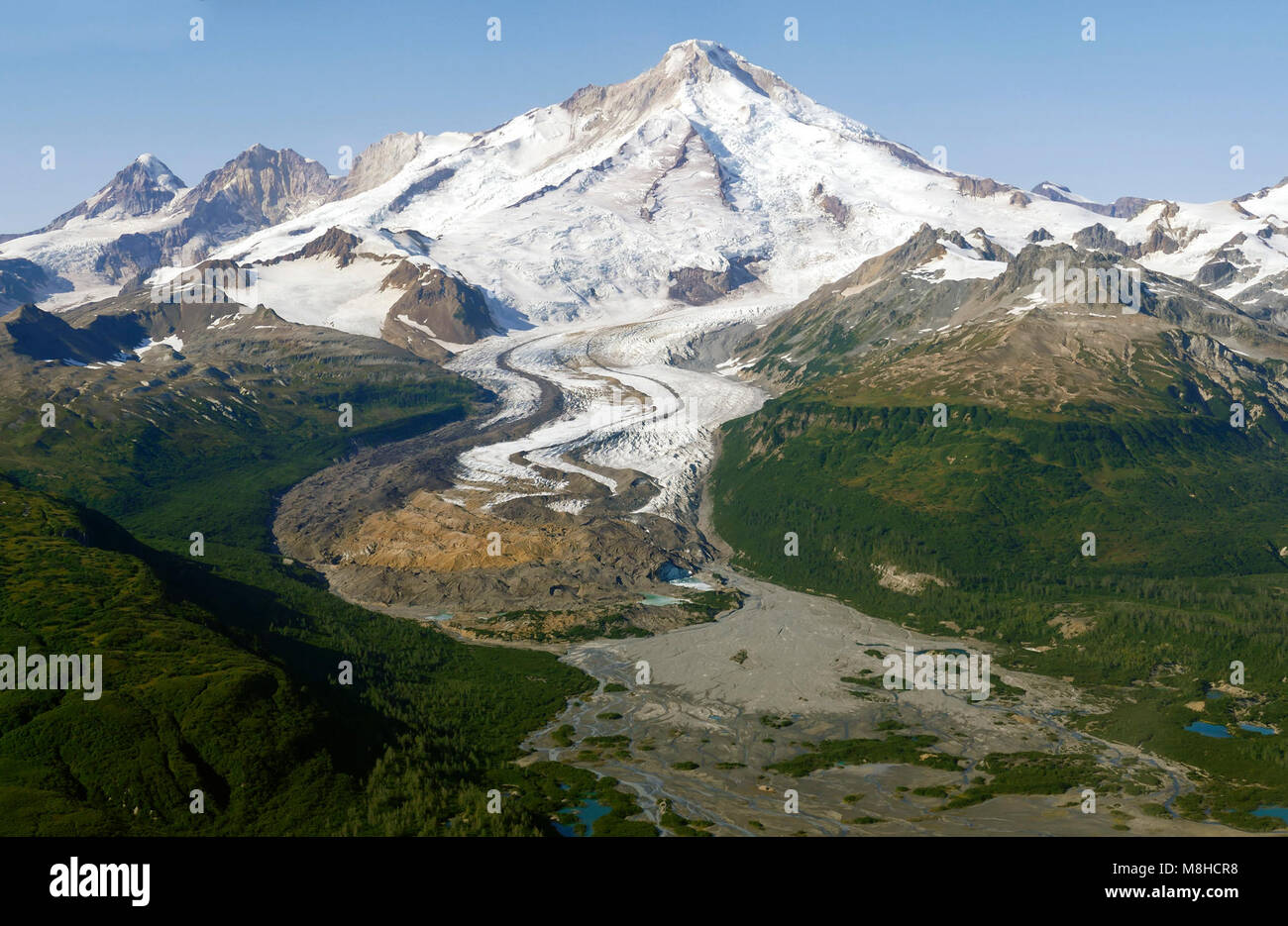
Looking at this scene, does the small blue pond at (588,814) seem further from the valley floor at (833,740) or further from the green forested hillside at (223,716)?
the valley floor at (833,740)

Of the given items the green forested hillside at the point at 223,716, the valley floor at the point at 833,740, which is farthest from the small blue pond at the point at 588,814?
the valley floor at the point at 833,740

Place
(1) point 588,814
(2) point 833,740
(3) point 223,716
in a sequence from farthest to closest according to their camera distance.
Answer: (2) point 833,740
(1) point 588,814
(3) point 223,716

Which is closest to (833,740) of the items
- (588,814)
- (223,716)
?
(588,814)

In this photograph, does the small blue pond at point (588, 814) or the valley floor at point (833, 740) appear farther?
the valley floor at point (833, 740)

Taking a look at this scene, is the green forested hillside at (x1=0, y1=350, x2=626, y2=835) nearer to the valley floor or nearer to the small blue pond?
the small blue pond

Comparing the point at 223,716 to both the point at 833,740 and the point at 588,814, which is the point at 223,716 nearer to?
the point at 588,814

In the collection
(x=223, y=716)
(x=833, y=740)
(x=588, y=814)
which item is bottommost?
(x=588, y=814)

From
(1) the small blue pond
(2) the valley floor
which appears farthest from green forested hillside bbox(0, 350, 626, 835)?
(2) the valley floor

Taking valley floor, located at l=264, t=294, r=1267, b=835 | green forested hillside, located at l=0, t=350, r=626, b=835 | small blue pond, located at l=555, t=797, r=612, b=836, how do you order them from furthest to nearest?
valley floor, located at l=264, t=294, r=1267, b=835 < small blue pond, located at l=555, t=797, r=612, b=836 < green forested hillside, located at l=0, t=350, r=626, b=835

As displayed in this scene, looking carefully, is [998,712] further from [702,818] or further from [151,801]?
[151,801]

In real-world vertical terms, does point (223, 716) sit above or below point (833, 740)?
above

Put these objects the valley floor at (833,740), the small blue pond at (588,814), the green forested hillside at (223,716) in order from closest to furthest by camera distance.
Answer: the green forested hillside at (223,716), the small blue pond at (588,814), the valley floor at (833,740)
